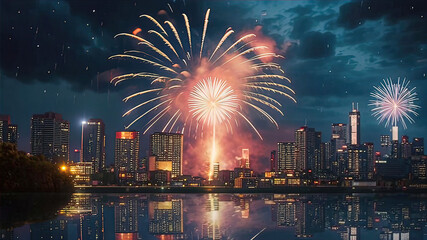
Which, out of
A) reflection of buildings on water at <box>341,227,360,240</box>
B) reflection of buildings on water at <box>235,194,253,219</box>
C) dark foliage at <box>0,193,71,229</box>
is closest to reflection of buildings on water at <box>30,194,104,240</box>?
dark foliage at <box>0,193,71,229</box>

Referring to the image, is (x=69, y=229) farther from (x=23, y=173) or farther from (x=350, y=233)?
(x=23, y=173)

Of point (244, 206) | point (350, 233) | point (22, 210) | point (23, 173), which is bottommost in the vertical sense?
point (244, 206)

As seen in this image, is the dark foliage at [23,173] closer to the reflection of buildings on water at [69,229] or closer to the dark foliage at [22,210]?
the dark foliage at [22,210]

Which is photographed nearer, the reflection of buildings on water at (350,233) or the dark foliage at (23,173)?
the reflection of buildings on water at (350,233)

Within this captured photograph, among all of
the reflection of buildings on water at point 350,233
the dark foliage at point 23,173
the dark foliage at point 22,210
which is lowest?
the reflection of buildings on water at point 350,233

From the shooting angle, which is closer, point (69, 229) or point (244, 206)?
point (69, 229)

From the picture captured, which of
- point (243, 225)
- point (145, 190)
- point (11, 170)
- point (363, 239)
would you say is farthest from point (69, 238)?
point (145, 190)

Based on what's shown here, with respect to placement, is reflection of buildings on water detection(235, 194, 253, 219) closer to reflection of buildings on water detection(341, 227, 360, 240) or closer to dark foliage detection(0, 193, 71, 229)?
reflection of buildings on water detection(341, 227, 360, 240)

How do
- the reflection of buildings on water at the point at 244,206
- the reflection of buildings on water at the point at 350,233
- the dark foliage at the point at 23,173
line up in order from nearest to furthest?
the reflection of buildings on water at the point at 350,233 < the reflection of buildings on water at the point at 244,206 < the dark foliage at the point at 23,173

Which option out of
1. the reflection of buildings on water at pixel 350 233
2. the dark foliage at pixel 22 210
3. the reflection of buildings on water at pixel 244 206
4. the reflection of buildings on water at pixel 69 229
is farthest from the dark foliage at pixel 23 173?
the reflection of buildings on water at pixel 350 233

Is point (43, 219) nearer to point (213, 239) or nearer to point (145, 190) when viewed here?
point (213, 239)

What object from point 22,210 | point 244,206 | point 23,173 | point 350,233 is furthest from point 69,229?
point 244,206
